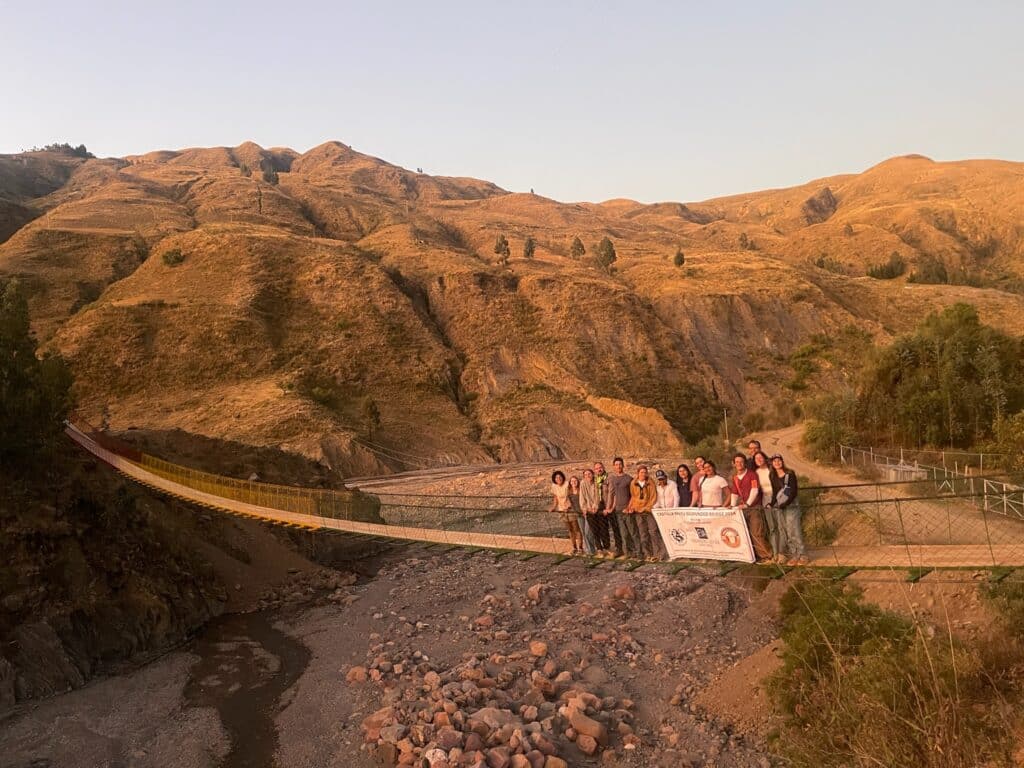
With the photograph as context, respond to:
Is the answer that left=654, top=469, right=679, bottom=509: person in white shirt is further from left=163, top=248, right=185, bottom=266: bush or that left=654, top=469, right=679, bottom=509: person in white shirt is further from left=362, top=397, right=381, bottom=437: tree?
left=163, top=248, right=185, bottom=266: bush

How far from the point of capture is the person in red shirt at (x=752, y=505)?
8.66 meters

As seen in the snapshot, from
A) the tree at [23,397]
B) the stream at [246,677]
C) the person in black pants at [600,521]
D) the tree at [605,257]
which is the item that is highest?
the tree at [605,257]

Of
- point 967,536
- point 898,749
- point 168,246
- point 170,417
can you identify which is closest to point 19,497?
point 898,749

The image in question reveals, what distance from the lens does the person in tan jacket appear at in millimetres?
10148

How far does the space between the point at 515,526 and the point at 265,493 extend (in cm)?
875

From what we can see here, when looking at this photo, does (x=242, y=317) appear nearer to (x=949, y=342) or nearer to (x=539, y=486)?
(x=539, y=486)

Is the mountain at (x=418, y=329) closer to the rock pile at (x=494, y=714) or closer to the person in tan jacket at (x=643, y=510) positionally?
the rock pile at (x=494, y=714)

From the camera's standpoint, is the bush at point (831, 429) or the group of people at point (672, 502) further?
the bush at point (831, 429)

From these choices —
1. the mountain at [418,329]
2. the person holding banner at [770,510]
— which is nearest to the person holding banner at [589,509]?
Answer: the person holding banner at [770,510]

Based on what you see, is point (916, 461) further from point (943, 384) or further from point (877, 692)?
point (877, 692)

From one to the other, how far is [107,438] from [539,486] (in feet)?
62.2

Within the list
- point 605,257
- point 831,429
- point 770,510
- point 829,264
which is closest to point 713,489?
point 770,510

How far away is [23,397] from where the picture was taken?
17.8 meters

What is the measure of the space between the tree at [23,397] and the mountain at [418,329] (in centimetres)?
1739
